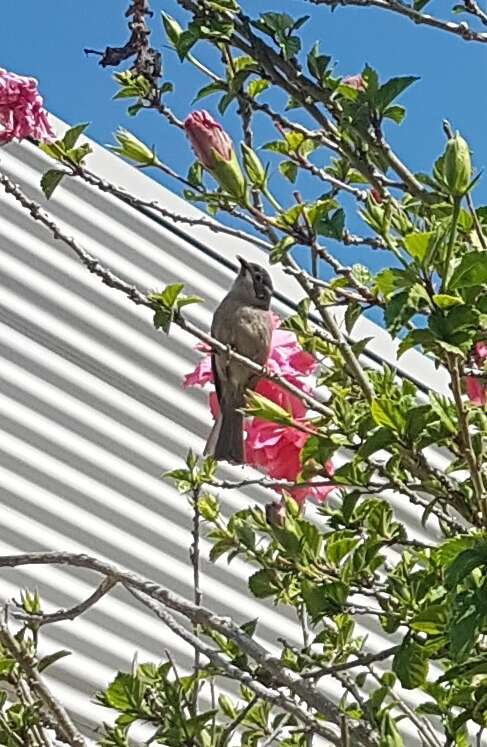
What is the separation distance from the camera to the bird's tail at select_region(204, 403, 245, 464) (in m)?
2.35

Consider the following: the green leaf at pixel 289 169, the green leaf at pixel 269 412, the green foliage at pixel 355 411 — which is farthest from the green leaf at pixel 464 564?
the green leaf at pixel 289 169

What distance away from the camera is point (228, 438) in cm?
242

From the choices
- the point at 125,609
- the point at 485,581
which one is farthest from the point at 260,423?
the point at 125,609

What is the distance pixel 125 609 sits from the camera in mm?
3504

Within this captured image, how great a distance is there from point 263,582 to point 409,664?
387 millimetres

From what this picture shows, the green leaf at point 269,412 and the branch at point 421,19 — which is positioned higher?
the branch at point 421,19

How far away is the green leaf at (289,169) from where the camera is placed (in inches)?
82.7

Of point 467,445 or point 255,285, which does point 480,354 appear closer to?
point 467,445

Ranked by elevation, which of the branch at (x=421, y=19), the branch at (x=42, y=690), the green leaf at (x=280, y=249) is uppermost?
the branch at (x=421, y=19)

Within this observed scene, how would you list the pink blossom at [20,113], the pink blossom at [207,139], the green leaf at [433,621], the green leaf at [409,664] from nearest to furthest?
the green leaf at [433,621], the green leaf at [409,664], the pink blossom at [207,139], the pink blossom at [20,113]

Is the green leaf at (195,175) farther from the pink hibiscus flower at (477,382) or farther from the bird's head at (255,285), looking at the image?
the bird's head at (255,285)

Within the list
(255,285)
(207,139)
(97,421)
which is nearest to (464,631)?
(207,139)

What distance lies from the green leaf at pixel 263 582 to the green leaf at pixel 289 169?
0.58 m

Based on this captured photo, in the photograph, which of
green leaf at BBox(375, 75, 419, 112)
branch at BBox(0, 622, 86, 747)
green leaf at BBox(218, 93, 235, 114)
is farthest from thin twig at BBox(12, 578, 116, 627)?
green leaf at BBox(375, 75, 419, 112)
